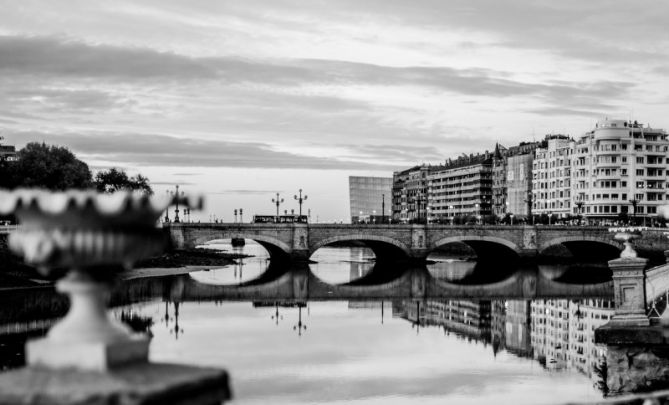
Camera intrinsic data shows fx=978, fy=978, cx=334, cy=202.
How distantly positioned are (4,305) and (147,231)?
4868 cm

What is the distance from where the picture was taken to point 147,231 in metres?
5.09

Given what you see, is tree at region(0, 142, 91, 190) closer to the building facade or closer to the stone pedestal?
the stone pedestal

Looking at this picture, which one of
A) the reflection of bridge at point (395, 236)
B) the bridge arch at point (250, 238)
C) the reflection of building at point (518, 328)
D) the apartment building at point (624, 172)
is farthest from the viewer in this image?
the apartment building at point (624, 172)

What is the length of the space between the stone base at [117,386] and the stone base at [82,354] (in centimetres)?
4

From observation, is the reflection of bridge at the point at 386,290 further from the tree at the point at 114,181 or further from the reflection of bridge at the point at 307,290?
the tree at the point at 114,181

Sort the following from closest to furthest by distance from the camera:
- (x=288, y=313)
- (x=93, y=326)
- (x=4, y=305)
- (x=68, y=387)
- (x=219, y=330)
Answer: (x=68, y=387) → (x=93, y=326) → (x=219, y=330) → (x=4, y=305) → (x=288, y=313)

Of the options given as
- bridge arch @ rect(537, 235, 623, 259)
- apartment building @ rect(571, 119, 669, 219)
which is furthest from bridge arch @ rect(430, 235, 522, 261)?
apartment building @ rect(571, 119, 669, 219)

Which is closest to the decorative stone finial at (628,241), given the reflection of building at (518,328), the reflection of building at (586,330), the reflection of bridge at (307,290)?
the reflection of building at (586,330)

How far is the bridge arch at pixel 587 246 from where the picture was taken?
339ft

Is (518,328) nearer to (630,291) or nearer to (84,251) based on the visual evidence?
(630,291)

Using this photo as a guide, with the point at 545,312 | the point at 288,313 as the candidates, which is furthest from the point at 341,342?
the point at 545,312

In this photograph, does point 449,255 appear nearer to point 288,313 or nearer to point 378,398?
point 288,313

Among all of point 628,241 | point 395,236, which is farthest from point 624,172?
point 628,241

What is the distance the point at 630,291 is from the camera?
22391 millimetres
